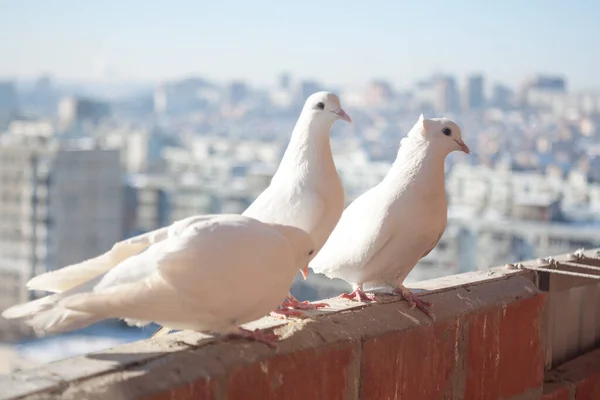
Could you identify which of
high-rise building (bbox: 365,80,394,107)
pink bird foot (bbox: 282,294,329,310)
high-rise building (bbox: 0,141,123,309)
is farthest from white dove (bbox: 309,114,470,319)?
high-rise building (bbox: 0,141,123,309)

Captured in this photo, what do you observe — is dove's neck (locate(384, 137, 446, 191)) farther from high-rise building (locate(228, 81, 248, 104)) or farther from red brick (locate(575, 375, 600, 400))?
high-rise building (locate(228, 81, 248, 104))

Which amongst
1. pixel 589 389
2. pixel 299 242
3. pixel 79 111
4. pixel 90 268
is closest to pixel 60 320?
pixel 90 268

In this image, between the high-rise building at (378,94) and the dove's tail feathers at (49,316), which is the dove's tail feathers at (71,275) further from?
the high-rise building at (378,94)

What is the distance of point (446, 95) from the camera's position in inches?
997

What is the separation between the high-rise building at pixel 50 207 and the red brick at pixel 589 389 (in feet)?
104

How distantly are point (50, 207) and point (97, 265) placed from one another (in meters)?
35.3

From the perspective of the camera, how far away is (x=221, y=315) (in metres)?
0.98

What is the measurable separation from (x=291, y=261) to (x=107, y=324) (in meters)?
28.6

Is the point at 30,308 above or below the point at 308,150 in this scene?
below

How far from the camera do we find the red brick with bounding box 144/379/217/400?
2.75 feet

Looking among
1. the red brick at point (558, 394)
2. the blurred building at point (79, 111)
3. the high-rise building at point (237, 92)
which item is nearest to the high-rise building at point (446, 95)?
the high-rise building at point (237, 92)

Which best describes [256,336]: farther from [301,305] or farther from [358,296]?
[358,296]

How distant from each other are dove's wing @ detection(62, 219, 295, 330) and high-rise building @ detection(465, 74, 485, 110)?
2308 cm

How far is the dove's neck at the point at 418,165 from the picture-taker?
1.59 meters
